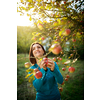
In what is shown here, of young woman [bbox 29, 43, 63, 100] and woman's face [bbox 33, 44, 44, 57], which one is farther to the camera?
woman's face [bbox 33, 44, 44, 57]

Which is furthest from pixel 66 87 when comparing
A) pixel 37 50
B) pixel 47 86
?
pixel 37 50

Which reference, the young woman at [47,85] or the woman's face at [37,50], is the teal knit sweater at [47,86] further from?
the woman's face at [37,50]

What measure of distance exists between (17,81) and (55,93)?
0.39 m

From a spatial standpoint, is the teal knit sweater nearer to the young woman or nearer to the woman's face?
the young woman

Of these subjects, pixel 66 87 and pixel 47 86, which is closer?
pixel 47 86

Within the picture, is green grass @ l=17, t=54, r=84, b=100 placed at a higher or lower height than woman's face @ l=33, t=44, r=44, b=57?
lower

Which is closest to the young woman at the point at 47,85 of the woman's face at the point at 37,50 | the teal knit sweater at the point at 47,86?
the teal knit sweater at the point at 47,86

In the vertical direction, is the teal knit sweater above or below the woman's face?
below

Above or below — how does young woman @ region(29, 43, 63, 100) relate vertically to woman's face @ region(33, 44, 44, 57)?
below

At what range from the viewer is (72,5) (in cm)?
87

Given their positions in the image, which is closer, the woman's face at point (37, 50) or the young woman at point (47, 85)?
the young woman at point (47, 85)

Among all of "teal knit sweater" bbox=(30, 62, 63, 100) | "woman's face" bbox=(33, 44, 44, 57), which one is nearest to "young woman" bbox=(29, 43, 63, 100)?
"teal knit sweater" bbox=(30, 62, 63, 100)

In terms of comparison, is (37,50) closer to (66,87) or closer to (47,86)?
(47,86)
